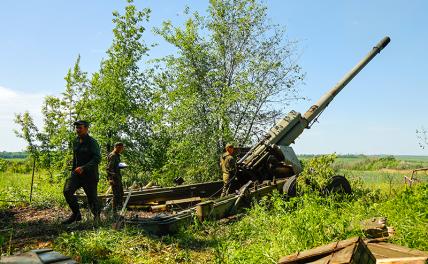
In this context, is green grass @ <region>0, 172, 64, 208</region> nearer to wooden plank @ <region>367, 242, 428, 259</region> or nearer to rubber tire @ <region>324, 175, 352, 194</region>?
rubber tire @ <region>324, 175, 352, 194</region>

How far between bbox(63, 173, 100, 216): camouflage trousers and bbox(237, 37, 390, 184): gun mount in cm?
394

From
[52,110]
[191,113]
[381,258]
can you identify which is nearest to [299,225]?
[381,258]

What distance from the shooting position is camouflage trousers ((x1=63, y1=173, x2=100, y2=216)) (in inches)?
306

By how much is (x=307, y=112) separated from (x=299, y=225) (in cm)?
667

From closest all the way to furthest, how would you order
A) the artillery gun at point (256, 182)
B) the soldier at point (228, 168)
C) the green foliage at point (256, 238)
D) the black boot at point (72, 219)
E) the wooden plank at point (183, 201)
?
the green foliage at point (256, 238) → the black boot at point (72, 219) → the artillery gun at point (256, 182) → the wooden plank at point (183, 201) → the soldier at point (228, 168)

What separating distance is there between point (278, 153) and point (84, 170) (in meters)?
4.82

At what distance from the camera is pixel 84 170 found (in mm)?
7836

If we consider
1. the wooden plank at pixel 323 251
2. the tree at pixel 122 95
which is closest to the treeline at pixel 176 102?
the tree at pixel 122 95

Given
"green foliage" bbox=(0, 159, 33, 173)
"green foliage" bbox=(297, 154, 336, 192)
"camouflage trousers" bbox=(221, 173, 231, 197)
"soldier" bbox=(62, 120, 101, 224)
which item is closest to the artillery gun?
"camouflage trousers" bbox=(221, 173, 231, 197)

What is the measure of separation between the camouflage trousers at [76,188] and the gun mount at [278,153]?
12.9 ft

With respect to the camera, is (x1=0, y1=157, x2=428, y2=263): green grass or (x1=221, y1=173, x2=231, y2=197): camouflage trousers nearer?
(x1=0, y1=157, x2=428, y2=263): green grass

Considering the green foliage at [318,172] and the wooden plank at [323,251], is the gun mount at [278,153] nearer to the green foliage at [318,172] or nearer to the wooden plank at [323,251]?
the green foliage at [318,172]

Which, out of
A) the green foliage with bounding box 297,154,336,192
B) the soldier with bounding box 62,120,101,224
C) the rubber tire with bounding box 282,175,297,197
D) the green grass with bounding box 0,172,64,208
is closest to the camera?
the soldier with bounding box 62,120,101,224

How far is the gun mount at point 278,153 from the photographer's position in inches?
413
